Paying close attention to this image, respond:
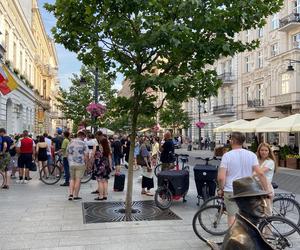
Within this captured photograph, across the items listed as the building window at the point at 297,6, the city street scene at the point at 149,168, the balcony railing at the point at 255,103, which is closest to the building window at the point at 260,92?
the balcony railing at the point at 255,103

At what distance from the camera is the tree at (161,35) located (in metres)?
7.70

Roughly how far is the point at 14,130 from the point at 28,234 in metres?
23.9

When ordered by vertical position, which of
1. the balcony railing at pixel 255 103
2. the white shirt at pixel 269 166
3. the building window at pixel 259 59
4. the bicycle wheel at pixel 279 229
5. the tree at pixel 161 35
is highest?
the building window at pixel 259 59

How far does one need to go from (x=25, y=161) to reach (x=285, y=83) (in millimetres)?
26503

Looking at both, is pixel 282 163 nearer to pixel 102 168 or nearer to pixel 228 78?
pixel 102 168

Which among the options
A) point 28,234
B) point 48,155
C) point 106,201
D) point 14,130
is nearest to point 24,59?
point 14,130

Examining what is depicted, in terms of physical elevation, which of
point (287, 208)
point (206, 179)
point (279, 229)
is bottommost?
point (287, 208)

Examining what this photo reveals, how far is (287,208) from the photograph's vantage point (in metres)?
7.21

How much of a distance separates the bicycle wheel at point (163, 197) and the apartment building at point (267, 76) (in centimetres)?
2025

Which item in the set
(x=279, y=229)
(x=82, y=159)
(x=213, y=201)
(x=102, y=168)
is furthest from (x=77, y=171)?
(x=279, y=229)

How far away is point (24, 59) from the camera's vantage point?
3434 centimetres

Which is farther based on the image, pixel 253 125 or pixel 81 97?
pixel 81 97

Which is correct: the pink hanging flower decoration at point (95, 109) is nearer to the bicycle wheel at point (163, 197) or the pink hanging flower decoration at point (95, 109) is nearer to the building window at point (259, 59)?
the bicycle wheel at point (163, 197)

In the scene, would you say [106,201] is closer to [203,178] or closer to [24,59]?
[203,178]
